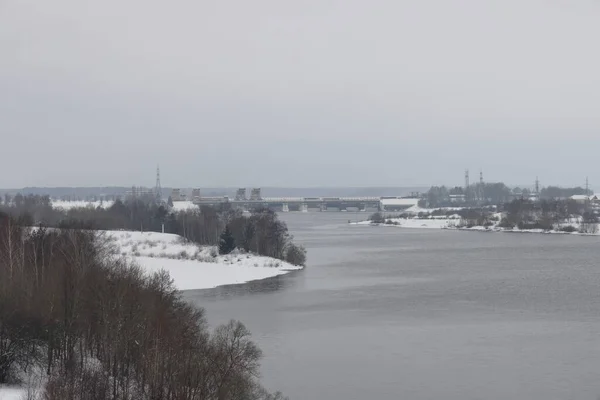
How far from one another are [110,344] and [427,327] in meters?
9.02

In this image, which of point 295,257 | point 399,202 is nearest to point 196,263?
point 295,257

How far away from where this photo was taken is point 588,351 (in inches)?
608

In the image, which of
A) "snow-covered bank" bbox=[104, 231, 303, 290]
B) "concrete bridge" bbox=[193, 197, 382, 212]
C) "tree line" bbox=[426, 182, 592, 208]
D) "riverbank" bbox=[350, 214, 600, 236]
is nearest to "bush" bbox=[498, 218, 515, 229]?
"riverbank" bbox=[350, 214, 600, 236]

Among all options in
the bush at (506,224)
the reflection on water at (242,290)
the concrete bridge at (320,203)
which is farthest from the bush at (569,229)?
the concrete bridge at (320,203)

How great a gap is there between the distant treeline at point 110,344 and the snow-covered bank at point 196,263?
11.8 m

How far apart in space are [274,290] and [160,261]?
6.82 metres

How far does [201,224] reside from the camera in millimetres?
44031

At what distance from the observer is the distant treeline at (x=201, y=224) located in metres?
36.0

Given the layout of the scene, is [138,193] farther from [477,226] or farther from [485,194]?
[477,226]

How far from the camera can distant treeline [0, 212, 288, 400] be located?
9.02 m

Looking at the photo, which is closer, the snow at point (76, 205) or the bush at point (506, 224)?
the bush at point (506, 224)

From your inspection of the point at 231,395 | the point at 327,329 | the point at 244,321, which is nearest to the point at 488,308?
A: the point at 327,329

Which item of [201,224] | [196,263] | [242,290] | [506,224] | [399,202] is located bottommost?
[242,290]

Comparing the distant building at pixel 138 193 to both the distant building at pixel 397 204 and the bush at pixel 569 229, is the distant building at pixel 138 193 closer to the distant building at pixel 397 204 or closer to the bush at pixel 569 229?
the distant building at pixel 397 204
